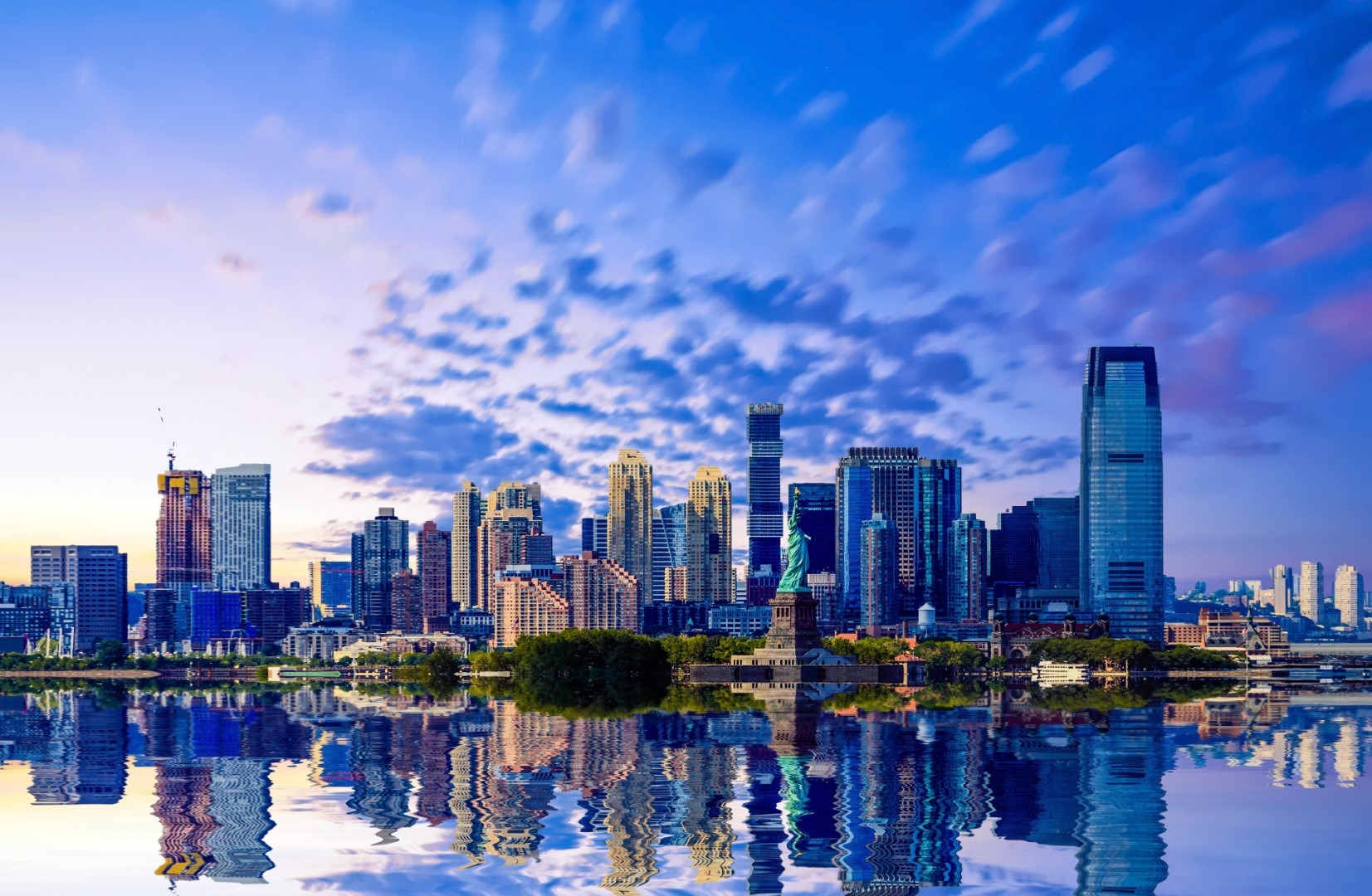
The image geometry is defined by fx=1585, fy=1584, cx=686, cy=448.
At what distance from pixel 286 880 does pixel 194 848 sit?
5.42 metres

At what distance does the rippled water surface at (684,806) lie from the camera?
36500mm

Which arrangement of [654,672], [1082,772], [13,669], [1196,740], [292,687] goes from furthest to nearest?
[13,669] → [292,687] → [654,672] → [1196,740] → [1082,772]

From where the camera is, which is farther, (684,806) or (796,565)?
(796,565)

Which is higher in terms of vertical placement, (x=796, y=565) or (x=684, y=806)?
(x=796, y=565)

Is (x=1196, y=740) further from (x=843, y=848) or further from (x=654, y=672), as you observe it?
(x=654, y=672)

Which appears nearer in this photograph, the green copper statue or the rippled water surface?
the rippled water surface

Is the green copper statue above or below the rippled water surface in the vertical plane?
above

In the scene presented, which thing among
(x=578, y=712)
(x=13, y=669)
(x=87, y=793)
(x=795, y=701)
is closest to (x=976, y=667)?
(x=795, y=701)

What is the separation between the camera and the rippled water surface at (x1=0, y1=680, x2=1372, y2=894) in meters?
36.5

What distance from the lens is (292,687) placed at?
146000 mm

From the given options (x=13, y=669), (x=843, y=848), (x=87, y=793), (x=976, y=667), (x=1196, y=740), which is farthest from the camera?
(x=13, y=669)

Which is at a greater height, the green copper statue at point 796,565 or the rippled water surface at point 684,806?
the green copper statue at point 796,565

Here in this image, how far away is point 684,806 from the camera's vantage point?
45.8m

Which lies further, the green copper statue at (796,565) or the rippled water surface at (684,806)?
the green copper statue at (796,565)
